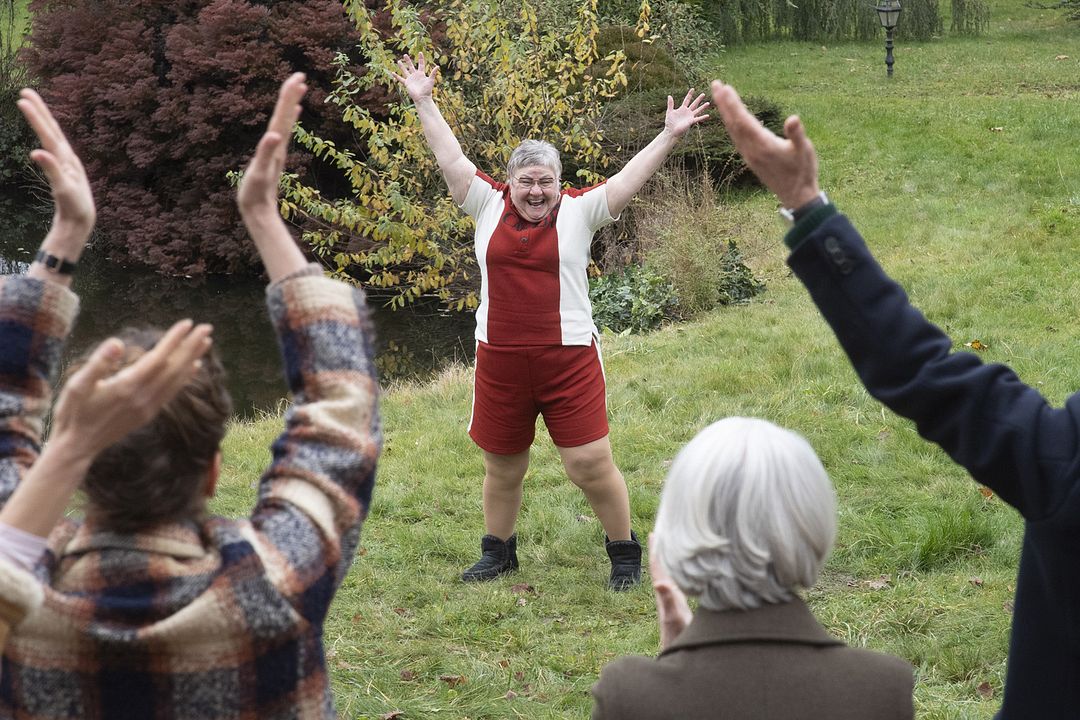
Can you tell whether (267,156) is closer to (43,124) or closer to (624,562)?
(43,124)

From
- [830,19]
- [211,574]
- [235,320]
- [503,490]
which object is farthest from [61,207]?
[830,19]

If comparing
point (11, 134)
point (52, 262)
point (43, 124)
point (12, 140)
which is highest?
point (11, 134)

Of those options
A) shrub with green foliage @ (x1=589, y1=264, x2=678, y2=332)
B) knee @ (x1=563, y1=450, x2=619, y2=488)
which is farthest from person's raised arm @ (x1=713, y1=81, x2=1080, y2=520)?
shrub with green foliage @ (x1=589, y1=264, x2=678, y2=332)

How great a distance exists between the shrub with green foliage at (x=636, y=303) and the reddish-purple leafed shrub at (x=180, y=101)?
6901 mm

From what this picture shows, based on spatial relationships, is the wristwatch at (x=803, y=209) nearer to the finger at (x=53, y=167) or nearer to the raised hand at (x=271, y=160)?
the raised hand at (x=271, y=160)

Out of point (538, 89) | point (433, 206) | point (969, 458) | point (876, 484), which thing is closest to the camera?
point (969, 458)

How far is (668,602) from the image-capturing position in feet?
6.70

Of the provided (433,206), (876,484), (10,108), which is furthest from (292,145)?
(876,484)

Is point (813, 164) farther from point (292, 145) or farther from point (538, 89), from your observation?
point (292, 145)

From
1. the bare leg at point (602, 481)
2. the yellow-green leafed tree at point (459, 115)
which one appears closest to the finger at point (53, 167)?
the bare leg at point (602, 481)

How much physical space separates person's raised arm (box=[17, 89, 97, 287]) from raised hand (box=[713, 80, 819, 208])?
104cm

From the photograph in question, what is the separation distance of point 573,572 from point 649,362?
375 cm

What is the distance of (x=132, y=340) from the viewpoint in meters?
1.87

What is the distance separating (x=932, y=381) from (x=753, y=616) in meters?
0.46
